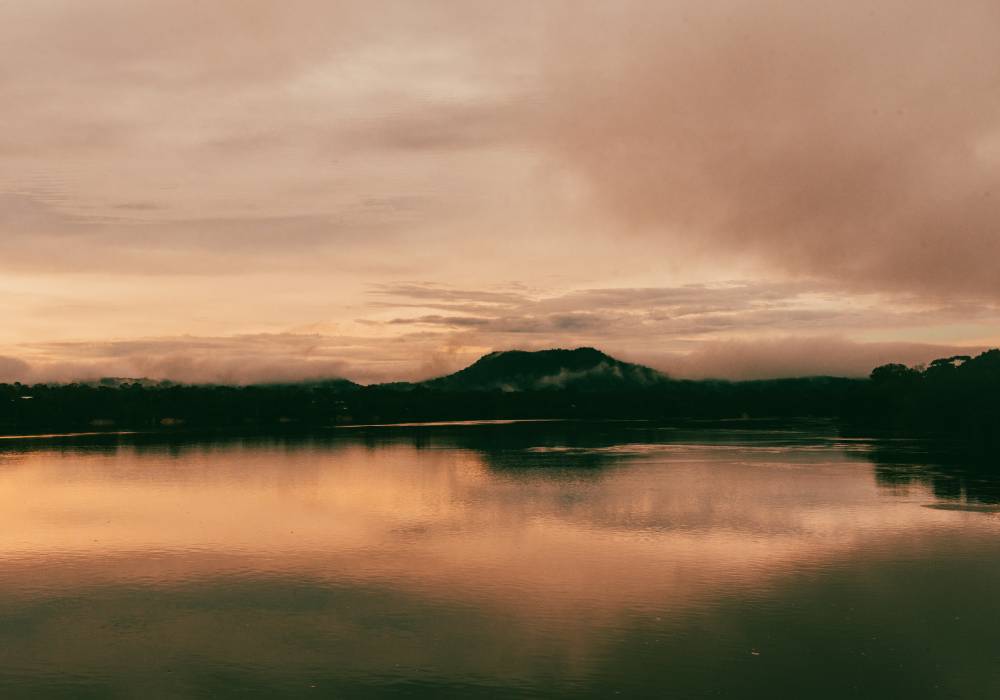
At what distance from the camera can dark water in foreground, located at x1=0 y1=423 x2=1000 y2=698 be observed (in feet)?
87.8

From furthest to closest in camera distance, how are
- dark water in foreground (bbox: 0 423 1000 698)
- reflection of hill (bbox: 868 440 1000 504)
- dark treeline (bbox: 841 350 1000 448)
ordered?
1. dark treeline (bbox: 841 350 1000 448)
2. reflection of hill (bbox: 868 440 1000 504)
3. dark water in foreground (bbox: 0 423 1000 698)

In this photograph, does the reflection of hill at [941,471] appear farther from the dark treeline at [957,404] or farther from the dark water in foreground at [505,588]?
A: the dark treeline at [957,404]

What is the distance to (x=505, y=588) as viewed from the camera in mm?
37625

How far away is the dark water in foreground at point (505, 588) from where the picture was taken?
1053 inches

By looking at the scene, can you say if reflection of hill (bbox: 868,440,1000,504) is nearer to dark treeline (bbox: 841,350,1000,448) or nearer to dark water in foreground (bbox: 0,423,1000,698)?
dark water in foreground (bbox: 0,423,1000,698)

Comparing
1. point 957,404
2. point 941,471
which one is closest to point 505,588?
point 941,471

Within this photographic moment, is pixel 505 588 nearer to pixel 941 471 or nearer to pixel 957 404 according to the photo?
pixel 941 471

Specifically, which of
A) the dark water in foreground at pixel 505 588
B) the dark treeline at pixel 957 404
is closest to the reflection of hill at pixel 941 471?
the dark water in foreground at pixel 505 588

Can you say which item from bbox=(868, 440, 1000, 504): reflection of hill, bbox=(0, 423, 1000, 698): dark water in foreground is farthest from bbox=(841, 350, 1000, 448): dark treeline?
bbox=(0, 423, 1000, 698): dark water in foreground

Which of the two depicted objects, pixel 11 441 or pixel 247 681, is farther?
pixel 11 441

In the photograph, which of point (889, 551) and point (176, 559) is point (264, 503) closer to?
point (176, 559)

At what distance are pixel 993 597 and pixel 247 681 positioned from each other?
29.2m

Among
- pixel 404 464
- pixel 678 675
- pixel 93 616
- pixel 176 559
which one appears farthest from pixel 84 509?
pixel 678 675

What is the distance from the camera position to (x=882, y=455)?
355ft
